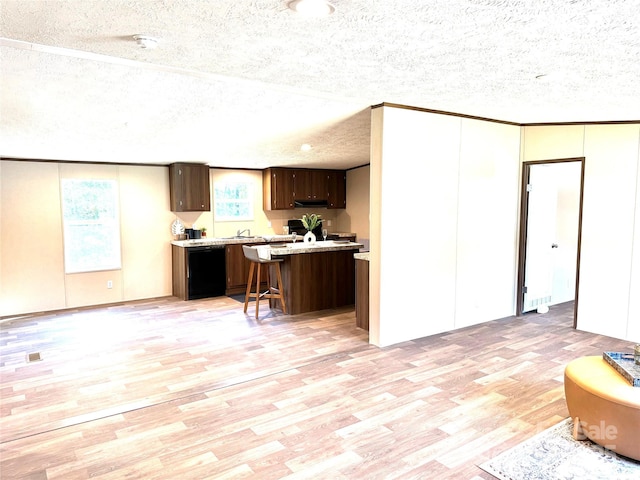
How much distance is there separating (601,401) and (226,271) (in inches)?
229

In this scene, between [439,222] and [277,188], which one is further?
[277,188]

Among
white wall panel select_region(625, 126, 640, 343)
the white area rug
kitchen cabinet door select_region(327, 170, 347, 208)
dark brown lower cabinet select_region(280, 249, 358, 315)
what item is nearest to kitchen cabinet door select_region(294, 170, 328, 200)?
kitchen cabinet door select_region(327, 170, 347, 208)

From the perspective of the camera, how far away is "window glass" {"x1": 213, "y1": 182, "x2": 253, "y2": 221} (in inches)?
308

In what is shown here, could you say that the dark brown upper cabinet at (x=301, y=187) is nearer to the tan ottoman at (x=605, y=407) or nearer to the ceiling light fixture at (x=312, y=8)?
the ceiling light fixture at (x=312, y=8)

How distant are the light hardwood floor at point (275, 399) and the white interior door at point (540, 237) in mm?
556

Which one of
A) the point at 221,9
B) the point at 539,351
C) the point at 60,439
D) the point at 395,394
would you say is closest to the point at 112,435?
the point at 60,439

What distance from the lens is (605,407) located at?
231cm

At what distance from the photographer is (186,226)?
7.50 metres

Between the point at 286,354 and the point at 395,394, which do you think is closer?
the point at 395,394

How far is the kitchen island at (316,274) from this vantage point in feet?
18.8

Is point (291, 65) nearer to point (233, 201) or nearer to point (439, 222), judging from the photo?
point (439, 222)

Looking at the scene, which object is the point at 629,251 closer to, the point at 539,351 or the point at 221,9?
the point at 539,351

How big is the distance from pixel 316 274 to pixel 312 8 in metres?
4.19

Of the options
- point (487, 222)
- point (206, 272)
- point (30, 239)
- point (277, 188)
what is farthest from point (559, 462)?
point (30, 239)
